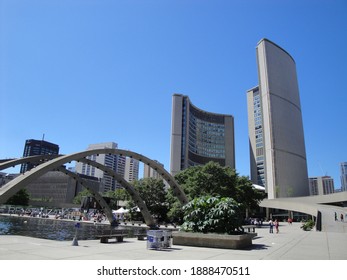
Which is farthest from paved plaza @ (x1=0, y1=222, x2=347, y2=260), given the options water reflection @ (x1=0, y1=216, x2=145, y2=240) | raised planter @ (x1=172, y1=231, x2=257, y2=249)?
water reflection @ (x1=0, y1=216, x2=145, y2=240)

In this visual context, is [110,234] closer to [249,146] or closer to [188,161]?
[188,161]

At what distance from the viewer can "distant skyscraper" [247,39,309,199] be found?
13512 cm

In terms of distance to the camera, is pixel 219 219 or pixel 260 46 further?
pixel 260 46

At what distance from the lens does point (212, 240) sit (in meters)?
16.6

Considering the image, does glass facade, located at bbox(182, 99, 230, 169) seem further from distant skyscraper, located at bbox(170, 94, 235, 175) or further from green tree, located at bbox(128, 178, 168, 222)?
green tree, located at bbox(128, 178, 168, 222)

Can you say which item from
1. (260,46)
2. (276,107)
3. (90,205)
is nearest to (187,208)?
(90,205)

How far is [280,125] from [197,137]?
5069cm

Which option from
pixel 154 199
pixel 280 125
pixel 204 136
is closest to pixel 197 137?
pixel 204 136

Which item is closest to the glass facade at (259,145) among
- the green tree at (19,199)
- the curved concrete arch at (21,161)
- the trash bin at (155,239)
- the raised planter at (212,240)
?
the green tree at (19,199)

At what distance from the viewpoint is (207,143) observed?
181 metres

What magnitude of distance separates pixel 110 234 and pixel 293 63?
169530 mm

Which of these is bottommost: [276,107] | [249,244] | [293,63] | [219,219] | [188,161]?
[249,244]

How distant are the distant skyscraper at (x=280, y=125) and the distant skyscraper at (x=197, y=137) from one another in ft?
101

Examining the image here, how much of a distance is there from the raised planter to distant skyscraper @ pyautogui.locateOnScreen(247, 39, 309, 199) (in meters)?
120
